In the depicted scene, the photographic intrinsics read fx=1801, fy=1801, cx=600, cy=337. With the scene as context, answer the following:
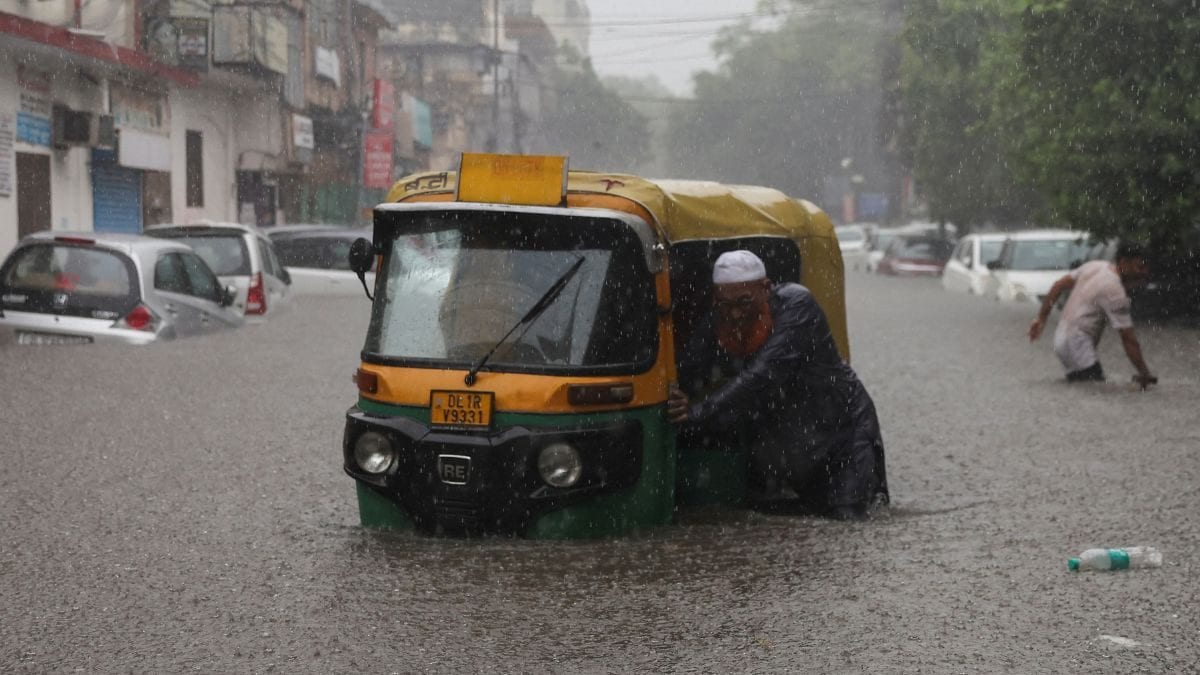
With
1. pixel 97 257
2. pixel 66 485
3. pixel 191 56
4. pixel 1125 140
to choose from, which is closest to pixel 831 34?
pixel 191 56

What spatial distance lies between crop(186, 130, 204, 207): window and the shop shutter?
357 centimetres

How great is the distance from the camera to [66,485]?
963 cm

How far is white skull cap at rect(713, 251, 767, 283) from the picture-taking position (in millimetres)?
7914

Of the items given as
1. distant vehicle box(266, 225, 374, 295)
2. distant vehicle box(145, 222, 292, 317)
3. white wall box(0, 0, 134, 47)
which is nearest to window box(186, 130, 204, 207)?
white wall box(0, 0, 134, 47)

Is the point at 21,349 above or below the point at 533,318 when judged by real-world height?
below

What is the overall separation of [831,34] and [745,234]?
272ft

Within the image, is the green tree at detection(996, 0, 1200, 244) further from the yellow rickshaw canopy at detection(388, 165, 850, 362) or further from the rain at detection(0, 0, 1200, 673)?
the yellow rickshaw canopy at detection(388, 165, 850, 362)

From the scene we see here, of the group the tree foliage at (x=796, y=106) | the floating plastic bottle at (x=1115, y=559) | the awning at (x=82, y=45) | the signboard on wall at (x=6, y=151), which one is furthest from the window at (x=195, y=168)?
the tree foliage at (x=796, y=106)

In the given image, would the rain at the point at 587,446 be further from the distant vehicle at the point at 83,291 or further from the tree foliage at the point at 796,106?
the tree foliage at the point at 796,106

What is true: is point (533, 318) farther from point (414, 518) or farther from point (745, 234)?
point (745, 234)

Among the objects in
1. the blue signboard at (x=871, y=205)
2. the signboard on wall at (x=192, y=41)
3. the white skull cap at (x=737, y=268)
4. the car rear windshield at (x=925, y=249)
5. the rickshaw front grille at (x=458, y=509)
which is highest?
the signboard on wall at (x=192, y=41)

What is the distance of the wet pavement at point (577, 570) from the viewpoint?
5.86 metres

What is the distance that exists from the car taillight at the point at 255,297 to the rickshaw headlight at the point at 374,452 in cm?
1357

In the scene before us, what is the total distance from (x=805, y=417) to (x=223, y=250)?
1370 cm
